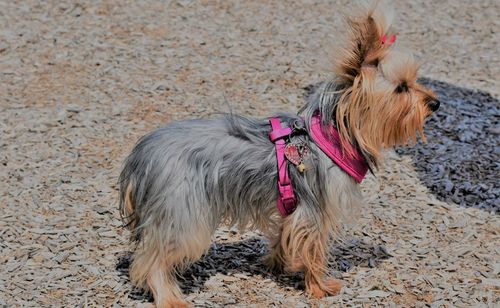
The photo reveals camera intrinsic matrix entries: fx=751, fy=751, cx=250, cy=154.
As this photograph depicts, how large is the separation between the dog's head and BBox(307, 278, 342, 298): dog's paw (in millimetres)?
918

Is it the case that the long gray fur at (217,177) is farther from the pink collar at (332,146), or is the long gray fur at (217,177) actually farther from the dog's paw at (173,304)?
the dog's paw at (173,304)

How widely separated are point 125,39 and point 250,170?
4.76 meters

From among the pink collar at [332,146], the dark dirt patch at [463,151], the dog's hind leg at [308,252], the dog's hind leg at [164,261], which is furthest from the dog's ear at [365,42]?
the dark dirt patch at [463,151]

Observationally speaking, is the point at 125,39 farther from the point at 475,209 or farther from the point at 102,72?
the point at 475,209

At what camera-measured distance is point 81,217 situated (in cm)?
562

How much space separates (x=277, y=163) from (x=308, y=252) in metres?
0.65

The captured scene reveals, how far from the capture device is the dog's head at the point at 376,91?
429 centimetres

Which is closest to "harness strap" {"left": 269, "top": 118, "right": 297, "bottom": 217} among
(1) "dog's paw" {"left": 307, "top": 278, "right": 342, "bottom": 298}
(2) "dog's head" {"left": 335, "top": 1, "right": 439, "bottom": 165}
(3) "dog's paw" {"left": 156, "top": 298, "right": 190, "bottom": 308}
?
(2) "dog's head" {"left": 335, "top": 1, "right": 439, "bottom": 165}

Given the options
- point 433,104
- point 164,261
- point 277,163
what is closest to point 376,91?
point 433,104

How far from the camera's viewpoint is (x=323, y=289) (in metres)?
4.91

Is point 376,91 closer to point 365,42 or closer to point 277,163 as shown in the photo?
point 365,42

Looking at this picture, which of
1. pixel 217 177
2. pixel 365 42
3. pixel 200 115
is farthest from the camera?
pixel 200 115

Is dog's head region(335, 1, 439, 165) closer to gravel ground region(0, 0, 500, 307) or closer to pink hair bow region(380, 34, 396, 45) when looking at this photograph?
pink hair bow region(380, 34, 396, 45)

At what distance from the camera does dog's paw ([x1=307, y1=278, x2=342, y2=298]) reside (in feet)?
16.1
